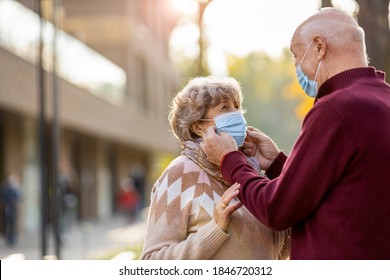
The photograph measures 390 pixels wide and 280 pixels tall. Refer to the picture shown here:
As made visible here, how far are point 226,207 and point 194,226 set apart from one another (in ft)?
0.70

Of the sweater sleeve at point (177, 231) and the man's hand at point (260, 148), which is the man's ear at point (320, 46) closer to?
the man's hand at point (260, 148)

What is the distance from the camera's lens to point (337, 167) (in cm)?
278

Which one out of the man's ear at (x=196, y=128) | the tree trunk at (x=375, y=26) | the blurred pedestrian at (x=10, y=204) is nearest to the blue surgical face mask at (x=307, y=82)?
the man's ear at (x=196, y=128)

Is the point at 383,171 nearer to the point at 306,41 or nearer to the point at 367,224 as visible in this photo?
the point at 367,224

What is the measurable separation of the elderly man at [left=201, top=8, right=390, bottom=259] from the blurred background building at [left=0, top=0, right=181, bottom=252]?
8.88 m

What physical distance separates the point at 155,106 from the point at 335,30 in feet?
168

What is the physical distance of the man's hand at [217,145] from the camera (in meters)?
3.26

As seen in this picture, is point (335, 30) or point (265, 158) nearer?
point (335, 30)

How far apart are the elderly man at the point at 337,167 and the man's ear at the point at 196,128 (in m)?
0.55

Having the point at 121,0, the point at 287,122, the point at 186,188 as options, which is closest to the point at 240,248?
the point at 186,188

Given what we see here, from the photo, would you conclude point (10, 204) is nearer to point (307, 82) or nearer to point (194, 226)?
point (194, 226)

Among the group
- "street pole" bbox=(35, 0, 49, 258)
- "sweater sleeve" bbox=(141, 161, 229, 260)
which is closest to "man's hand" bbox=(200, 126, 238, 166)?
"sweater sleeve" bbox=(141, 161, 229, 260)

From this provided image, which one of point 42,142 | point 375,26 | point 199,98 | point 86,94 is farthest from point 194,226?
point 86,94
